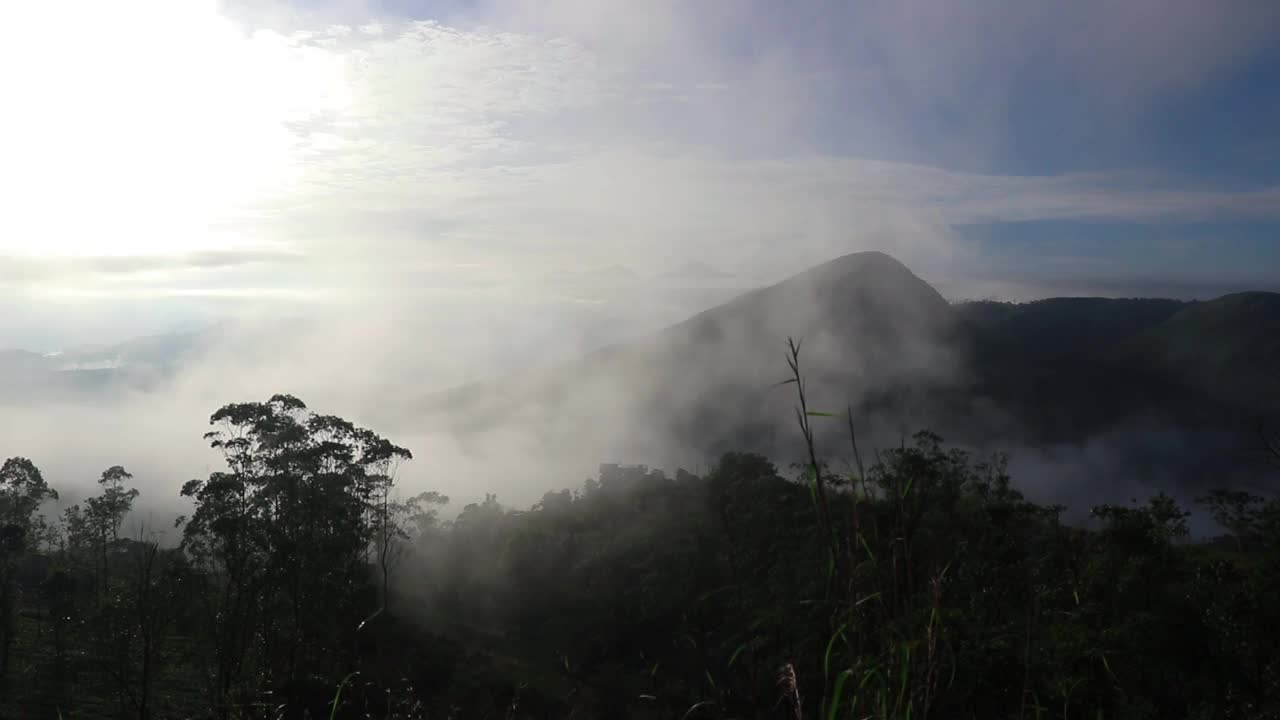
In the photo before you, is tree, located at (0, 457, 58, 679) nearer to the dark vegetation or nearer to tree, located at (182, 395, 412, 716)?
the dark vegetation

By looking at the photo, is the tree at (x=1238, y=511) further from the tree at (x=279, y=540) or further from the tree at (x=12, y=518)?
the tree at (x=12, y=518)

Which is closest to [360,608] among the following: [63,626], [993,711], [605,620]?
[605,620]

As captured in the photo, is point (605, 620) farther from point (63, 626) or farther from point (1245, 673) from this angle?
point (1245, 673)

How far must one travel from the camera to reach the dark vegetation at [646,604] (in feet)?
46.8

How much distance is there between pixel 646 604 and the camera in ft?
160

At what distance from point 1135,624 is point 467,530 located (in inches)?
2547

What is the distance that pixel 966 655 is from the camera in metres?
15.0

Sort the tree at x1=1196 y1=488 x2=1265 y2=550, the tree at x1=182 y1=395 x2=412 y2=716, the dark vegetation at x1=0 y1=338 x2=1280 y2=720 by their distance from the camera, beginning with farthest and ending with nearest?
1. the tree at x1=182 y1=395 x2=412 y2=716
2. the tree at x1=1196 y1=488 x2=1265 y2=550
3. the dark vegetation at x1=0 y1=338 x2=1280 y2=720

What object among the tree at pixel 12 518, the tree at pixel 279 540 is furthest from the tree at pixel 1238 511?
the tree at pixel 12 518

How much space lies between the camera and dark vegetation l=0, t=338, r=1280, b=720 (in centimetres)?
1427

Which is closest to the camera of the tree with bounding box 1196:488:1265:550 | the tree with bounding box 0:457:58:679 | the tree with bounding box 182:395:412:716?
the tree with bounding box 1196:488:1265:550

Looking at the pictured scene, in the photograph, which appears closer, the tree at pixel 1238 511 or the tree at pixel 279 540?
the tree at pixel 1238 511

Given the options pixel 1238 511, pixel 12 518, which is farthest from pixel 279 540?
pixel 1238 511

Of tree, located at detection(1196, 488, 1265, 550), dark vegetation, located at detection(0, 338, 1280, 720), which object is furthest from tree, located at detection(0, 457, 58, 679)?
tree, located at detection(1196, 488, 1265, 550)
